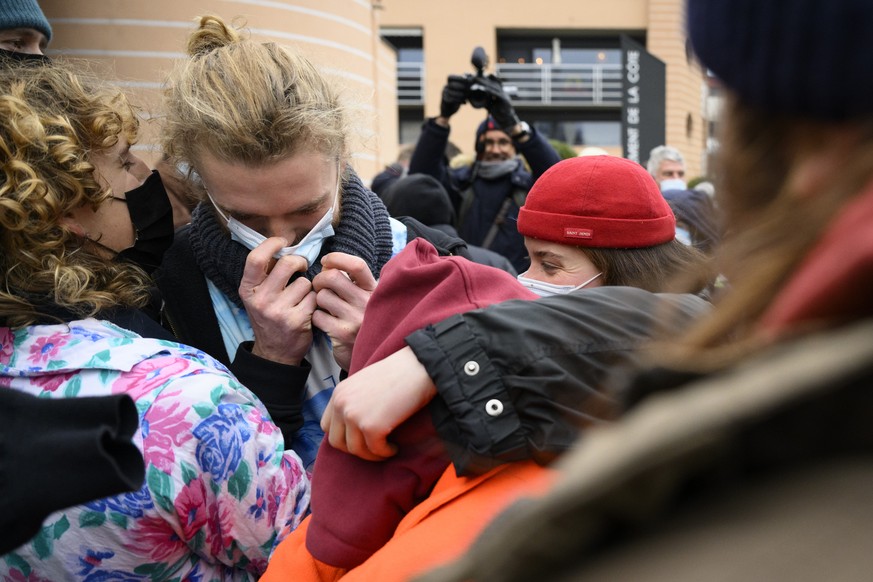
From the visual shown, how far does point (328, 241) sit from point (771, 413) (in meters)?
1.68

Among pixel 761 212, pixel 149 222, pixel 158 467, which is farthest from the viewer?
pixel 149 222

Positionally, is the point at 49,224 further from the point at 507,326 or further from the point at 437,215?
the point at 437,215

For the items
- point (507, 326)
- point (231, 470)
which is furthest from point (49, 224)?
point (507, 326)

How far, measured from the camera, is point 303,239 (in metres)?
1.99

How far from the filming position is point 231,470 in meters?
1.43

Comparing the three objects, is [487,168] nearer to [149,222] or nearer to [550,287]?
[550,287]

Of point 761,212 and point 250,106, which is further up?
point 761,212

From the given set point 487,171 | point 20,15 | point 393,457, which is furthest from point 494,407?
point 487,171

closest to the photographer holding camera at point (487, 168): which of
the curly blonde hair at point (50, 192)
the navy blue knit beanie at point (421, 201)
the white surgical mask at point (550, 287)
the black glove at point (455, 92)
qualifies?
the black glove at point (455, 92)

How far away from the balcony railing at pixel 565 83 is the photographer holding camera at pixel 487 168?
2309 cm

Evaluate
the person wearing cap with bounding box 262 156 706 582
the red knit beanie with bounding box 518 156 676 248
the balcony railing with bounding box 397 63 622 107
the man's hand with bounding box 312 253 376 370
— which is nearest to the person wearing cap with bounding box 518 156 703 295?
the red knit beanie with bounding box 518 156 676 248

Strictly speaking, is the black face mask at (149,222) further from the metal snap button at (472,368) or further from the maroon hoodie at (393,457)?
the metal snap button at (472,368)

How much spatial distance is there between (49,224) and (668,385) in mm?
1313

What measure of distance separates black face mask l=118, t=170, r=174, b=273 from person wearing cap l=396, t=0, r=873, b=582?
1434mm
